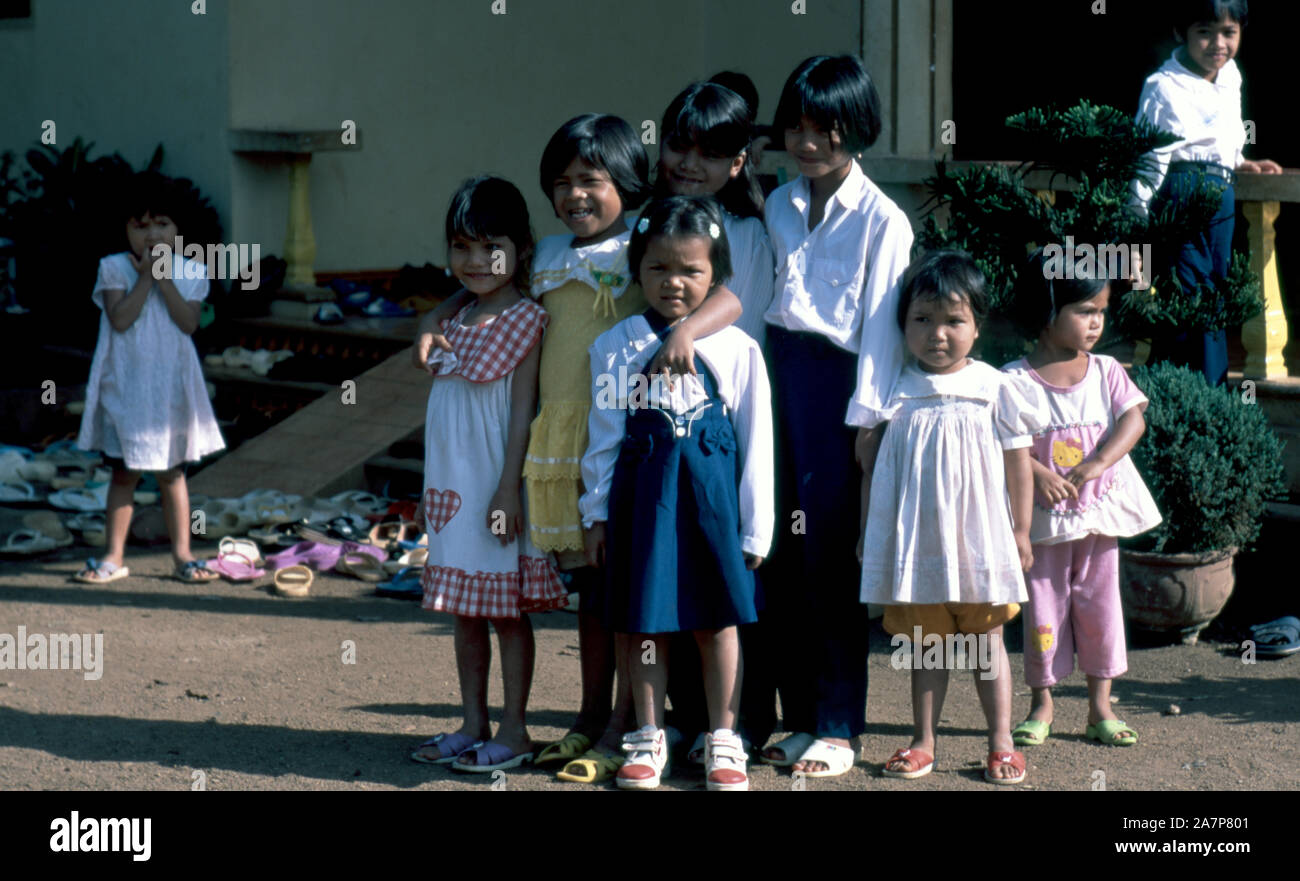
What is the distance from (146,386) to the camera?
628 cm

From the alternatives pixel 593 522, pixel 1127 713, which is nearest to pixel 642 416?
pixel 593 522

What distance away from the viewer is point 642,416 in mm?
3869

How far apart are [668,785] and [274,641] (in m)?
2.10

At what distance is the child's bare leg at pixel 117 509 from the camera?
6.39 metres

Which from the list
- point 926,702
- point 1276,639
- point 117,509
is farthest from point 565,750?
point 117,509

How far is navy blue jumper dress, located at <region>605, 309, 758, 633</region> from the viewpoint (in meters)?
3.79

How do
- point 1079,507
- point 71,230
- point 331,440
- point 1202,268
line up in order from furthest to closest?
1. point 71,230
2. point 331,440
3. point 1202,268
4. point 1079,507

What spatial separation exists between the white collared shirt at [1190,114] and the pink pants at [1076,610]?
1.73 metres

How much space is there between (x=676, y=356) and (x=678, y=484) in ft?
1.02

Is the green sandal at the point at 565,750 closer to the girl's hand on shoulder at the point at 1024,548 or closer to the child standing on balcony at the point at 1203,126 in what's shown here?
the girl's hand on shoulder at the point at 1024,548

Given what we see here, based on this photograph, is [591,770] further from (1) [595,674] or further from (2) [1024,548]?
(2) [1024,548]

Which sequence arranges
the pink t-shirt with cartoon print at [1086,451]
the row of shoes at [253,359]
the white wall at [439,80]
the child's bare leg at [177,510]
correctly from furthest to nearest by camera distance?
the white wall at [439,80], the row of shoes at [253,359], the child's bare leg at [177,510], the pink t-shirt with cartoon print at [1086,451]

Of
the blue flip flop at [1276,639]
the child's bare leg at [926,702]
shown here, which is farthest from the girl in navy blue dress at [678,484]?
the blue flip flop at [1276,639]

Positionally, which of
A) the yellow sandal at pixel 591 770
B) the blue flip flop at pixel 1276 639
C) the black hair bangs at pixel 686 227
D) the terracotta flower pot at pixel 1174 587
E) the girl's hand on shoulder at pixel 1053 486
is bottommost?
the yellow sandal at pixel 591 770
